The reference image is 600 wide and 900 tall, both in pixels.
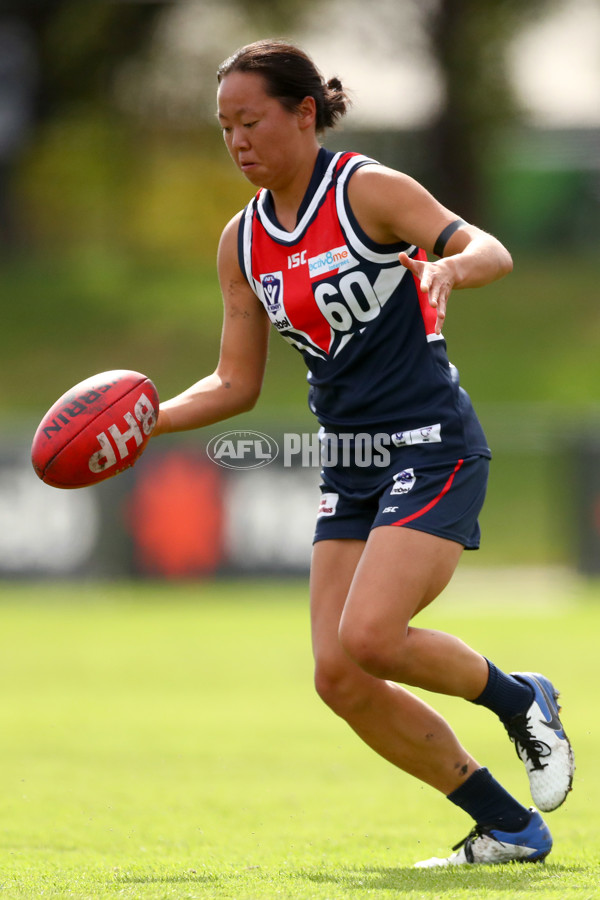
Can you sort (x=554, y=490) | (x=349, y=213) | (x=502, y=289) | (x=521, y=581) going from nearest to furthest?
(x=349, y=213), (x=521, y=581), (x=554, y=490), (x=502, y=289)

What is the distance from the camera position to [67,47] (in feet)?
90.1

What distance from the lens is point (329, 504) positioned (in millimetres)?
4227

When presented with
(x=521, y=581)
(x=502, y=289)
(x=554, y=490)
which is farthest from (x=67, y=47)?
(x=521, y=581)

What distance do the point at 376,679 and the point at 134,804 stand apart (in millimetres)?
1441

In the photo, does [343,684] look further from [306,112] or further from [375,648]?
[306,112]

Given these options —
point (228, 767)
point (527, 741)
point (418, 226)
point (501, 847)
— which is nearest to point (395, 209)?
point (418, 226)

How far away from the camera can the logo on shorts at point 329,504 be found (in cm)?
421

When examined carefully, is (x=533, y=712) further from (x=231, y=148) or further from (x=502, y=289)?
(x=502, y=289)

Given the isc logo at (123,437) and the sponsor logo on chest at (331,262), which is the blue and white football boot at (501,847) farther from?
the sponsor logo on chest at (331,262)

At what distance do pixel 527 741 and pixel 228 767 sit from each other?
2101 mm

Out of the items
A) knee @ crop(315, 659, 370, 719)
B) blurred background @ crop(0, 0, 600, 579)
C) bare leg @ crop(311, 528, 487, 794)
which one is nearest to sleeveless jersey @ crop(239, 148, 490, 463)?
bare leg @ crop(311, 528, 487, 794)

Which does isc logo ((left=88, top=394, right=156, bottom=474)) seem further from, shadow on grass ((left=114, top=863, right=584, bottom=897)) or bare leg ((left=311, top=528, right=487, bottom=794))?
shadow on grass ((left=114, top=863, right=584, bottom=897))

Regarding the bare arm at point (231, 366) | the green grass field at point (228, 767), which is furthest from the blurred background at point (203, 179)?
the bare arm at point (231, 366)

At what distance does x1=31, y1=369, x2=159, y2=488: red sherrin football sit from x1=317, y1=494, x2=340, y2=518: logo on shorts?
58 cm
